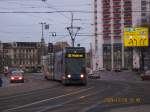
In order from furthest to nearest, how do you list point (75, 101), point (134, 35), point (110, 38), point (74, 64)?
point (110, 38)
point (134, 35)
point (74, 64)
point (75, 101)

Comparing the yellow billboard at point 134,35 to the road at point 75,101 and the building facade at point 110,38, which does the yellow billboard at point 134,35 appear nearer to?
the road at point 75,101

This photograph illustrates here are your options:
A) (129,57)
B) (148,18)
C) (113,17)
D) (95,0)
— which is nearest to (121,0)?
(148,18)

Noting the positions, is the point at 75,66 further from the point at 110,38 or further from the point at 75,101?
the point at 110,38

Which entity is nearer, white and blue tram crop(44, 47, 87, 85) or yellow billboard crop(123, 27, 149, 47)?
white and blue tram crop(44, 47, 87, 85)

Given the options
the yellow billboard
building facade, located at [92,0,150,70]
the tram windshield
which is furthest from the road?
building facade, located at [92,0,150,70]

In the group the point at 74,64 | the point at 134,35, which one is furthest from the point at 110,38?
the point at 74,64

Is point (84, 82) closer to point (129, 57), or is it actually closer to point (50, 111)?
point (50, 111)

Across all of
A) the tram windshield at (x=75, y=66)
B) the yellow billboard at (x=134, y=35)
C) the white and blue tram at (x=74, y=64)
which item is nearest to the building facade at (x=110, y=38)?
the yellow billboard at (x=134, y=35)

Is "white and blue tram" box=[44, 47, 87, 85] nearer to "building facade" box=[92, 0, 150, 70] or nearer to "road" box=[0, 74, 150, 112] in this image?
"road" box=[0, 74, 150, 112]

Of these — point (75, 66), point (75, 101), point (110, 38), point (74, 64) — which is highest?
point (110, 38)

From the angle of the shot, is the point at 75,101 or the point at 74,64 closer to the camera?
the point at 75,101

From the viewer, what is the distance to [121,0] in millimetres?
112438

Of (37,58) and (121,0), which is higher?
(121,0)

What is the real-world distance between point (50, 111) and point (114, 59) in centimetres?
15841
